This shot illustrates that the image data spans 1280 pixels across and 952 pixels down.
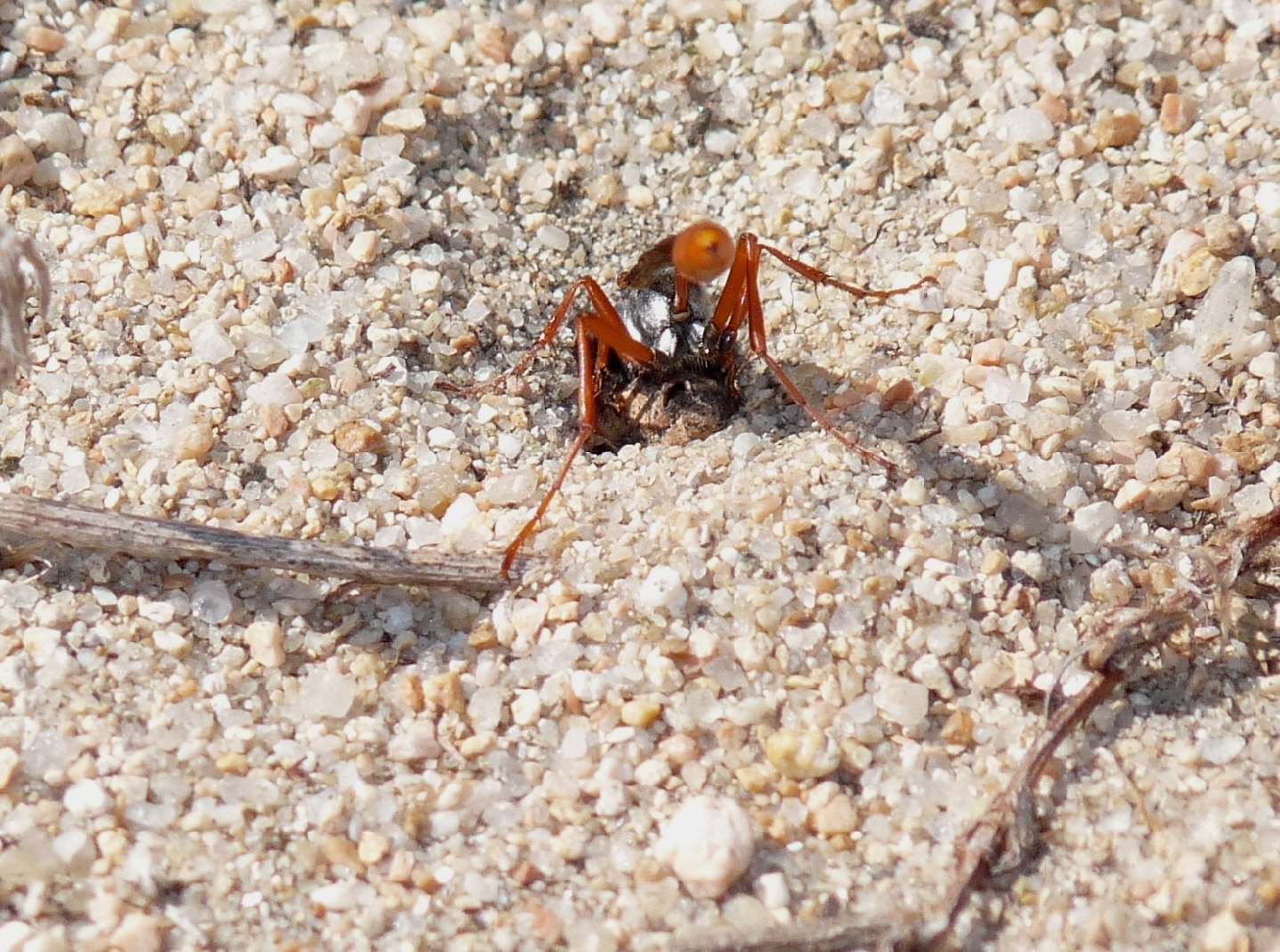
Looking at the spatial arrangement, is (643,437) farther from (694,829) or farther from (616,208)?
(694,829)

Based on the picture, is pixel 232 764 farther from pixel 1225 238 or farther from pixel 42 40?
pixel 1225 238

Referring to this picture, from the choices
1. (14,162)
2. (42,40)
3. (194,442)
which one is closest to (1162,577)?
(194,442)

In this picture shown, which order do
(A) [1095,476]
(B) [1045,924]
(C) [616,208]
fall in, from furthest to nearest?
1. (C) [616,208]
2. (A) [1095,476]
3. (B) [1045,924]

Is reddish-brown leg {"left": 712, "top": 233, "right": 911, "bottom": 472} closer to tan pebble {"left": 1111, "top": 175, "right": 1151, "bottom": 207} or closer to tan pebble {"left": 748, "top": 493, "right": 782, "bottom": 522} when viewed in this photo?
tan pebble {"left": 748, "top": 493, "right": 782, "bottom": 522}

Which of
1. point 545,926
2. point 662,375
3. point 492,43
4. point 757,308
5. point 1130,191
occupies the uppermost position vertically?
point 492,43

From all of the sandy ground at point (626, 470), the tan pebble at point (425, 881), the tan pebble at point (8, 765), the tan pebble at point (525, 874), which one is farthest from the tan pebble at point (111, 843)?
the tan pebble at point (525, 874)

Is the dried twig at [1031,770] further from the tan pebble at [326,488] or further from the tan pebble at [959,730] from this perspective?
the tan pebble at [326,488]

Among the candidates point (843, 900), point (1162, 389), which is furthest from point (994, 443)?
point (843, 900)

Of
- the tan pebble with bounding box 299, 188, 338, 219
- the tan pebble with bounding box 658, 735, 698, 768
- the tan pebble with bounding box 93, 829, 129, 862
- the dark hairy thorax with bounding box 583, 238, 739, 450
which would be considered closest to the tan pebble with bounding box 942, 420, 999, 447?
the dark hairy thorax with bounding box 583, 238, 739, 450
